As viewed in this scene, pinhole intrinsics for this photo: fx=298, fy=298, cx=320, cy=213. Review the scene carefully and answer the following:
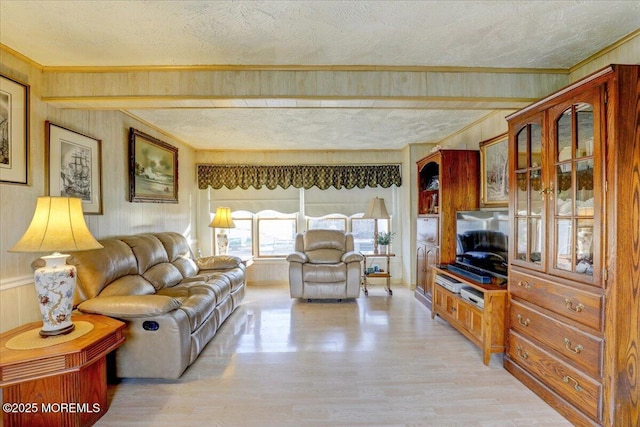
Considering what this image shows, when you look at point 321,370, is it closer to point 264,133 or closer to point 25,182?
point 25,182

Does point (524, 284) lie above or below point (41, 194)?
below

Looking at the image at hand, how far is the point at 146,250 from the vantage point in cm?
323

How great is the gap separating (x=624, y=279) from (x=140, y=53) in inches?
136

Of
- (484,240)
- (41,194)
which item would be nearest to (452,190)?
(484,240)

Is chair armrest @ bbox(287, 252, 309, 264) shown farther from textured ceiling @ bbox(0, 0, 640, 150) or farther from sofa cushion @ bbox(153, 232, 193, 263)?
textured ceiling @ bbox(0, 0, 640, 150)

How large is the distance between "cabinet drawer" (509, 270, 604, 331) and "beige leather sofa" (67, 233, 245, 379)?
2.68m

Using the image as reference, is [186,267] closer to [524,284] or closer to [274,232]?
[274,232]

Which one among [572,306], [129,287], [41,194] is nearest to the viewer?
[572,306]

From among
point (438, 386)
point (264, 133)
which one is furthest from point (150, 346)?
point (264, 133)

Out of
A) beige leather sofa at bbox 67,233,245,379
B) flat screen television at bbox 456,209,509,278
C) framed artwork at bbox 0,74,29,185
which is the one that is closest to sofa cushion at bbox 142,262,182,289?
beige leather sofa at bbox 67,233,245,379

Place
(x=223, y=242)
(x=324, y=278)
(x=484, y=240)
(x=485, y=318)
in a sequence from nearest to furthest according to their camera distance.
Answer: (x=485, y=318) < (x=484, y=240) < (x=324, y=278) < (x=223, y=242)

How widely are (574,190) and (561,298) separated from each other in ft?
2.32

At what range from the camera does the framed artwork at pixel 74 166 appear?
8.18 feet

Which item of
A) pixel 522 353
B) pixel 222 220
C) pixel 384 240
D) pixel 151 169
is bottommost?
pixel 522 353
